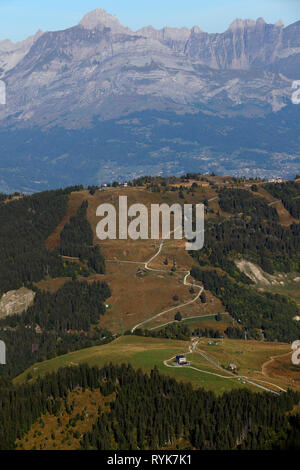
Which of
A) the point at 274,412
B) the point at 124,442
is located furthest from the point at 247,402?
the point at 124,442

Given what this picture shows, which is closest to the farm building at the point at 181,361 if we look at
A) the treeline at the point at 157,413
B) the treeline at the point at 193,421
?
the treeline at the point at 157,413

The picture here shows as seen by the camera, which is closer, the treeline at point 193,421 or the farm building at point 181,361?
the treeline at point 193,421

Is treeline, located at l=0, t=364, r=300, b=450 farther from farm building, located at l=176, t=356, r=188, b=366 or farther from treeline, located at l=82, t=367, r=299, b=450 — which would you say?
farm building, located at l=176, t=356, r=188, b=366

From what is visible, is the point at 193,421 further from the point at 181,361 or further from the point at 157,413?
the point at 181,361

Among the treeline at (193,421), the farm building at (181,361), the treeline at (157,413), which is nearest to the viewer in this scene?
the treeline at (193,421)

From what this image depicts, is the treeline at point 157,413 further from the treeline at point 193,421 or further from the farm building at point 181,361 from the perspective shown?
the farm building at point 181,361

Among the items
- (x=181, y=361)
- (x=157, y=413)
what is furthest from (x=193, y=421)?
(x=181, y=361)

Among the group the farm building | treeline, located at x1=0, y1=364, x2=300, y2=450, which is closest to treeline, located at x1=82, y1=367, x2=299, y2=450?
treeline, located at x1=0, y1=364, x2=300, y2=450

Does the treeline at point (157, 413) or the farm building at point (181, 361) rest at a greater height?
the farm building at point (181, 361)
